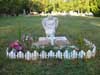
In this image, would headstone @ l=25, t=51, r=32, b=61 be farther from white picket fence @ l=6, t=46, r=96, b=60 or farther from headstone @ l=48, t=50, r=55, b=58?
headstone @ l=48, t=50, r=55, b=58

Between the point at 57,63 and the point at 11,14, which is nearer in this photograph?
the point at 57,63

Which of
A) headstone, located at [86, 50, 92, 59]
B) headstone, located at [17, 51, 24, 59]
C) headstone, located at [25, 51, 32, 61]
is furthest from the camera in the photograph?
headstone, located at [86, 50, 92, 59]

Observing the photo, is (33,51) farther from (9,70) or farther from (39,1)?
(39,1)

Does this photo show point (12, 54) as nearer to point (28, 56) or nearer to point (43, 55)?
point (28, 56)

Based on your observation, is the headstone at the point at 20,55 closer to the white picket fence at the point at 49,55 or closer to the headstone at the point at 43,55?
the white picket fence at the point at 49,55

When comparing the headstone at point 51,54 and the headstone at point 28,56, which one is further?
the headstone at point 51,54

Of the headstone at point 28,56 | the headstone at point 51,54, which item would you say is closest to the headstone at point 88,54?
the headstone at point 51,54

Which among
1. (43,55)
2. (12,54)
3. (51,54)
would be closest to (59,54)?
(51,54)

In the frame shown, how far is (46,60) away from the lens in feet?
34.4

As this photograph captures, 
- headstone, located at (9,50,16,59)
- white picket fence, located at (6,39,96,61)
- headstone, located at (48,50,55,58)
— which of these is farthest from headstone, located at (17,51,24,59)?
headstone, located at (48,50,55,58)

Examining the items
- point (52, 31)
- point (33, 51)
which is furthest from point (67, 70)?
point (52, 31)

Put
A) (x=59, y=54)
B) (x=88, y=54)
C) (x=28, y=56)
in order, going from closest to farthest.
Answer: (x=28, y=56)
(x=59, y=54)
(x=88, y=54)

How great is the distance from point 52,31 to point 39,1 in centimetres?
7767

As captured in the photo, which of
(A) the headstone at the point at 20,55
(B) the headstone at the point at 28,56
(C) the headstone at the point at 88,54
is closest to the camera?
(B) the headstone at the point at 28,56
